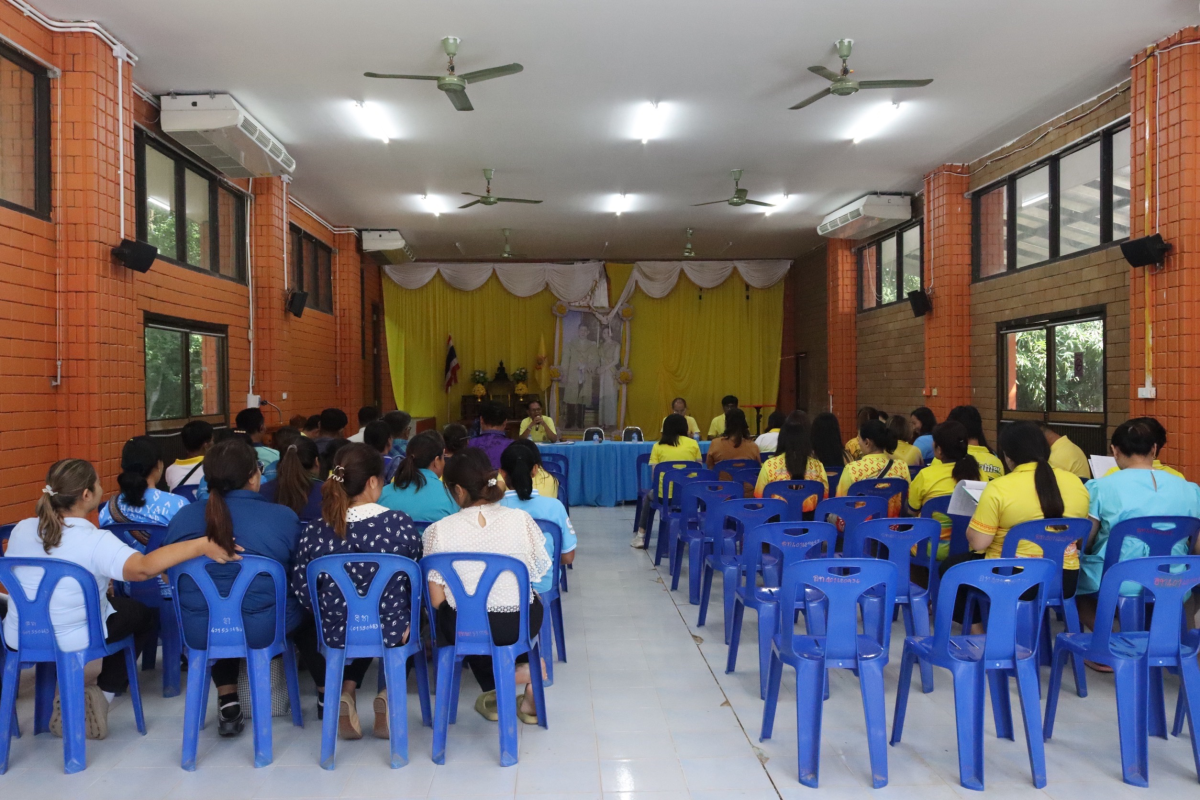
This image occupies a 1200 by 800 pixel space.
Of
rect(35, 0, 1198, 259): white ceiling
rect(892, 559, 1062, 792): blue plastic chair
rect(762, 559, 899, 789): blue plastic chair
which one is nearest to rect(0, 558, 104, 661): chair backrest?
rect(762, 559, 899, 789): blue plastic chair

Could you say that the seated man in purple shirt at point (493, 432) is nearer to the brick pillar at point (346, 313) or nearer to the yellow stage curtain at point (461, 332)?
the brick pillar at point (346, 313)

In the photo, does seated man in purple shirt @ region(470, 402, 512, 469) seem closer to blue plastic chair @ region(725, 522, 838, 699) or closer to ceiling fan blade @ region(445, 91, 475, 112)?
ceiling fan blade @ region(445, 91, 475, 112)

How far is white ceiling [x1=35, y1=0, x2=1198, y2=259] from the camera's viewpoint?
496cm

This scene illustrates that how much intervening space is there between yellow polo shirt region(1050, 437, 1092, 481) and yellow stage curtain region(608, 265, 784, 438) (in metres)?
8.75

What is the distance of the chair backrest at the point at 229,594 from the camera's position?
2.66m

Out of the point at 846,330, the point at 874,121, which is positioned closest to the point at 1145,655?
the point at 874,121

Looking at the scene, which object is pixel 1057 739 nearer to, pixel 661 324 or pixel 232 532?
pixel 232 532

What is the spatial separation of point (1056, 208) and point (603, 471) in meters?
4.97

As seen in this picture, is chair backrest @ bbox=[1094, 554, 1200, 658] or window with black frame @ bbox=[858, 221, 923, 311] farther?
window with black frame @ bbox=[858, 221, 923, 311]

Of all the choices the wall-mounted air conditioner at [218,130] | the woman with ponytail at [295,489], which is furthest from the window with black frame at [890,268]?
the woman with ponytail at [295,489]

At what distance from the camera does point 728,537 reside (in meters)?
4.23

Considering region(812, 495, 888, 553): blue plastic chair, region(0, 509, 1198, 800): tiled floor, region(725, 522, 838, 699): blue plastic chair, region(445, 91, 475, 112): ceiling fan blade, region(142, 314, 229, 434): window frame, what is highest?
region(445, 91, 475, 112): ceiling fan blade

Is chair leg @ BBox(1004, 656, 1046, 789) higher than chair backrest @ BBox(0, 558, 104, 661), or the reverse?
chair backrest @ BBox(0, 558, 104, 661)

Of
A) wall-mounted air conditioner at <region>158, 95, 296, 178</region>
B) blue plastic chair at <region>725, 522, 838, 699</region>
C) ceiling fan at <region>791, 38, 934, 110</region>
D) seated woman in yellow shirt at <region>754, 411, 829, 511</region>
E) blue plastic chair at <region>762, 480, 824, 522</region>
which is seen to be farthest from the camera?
wall-mounted air conditioner at <region>158, 95, 296, 178</region>
